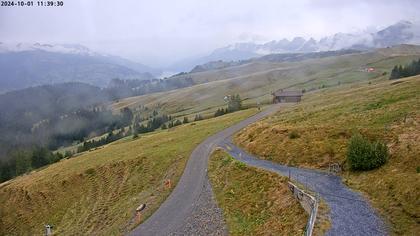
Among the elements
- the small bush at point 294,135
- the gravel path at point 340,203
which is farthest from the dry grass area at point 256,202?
the small bush at point 294,135

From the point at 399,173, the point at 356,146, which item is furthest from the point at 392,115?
the point at 399,173

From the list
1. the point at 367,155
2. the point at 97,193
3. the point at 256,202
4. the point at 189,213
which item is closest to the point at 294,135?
the point at 367,155

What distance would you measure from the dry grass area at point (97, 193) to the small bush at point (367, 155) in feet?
74.9

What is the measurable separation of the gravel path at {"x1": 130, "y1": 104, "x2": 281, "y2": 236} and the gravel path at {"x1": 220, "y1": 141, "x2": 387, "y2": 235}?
27.3 feet

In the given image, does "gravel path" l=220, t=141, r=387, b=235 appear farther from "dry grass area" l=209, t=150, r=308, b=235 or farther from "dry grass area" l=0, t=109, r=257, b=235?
"dry grass area" l=0, t=109, r=257, b=235

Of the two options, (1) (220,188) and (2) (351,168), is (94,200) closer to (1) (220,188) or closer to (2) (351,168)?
(1) (220,188)

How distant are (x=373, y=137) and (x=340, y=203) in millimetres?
16490

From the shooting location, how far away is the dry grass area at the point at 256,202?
29516mm

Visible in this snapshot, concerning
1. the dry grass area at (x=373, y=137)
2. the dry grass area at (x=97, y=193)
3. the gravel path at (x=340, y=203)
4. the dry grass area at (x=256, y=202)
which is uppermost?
the dry grass area at (x=373, y=137)

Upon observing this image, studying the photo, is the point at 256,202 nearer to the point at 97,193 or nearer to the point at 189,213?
the point at 189,213

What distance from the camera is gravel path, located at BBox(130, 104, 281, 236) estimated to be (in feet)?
117

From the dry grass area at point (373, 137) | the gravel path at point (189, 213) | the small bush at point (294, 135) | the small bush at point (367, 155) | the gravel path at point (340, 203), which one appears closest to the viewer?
the gravel path at point (340, 203)

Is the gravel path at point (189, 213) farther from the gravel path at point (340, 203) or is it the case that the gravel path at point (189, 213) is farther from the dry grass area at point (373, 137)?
the dry grass area at point (373, 137)

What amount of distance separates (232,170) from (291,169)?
796 cm
